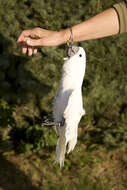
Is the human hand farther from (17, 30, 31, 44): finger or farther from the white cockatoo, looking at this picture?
the white cockatoo

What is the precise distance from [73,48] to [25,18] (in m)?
1.30

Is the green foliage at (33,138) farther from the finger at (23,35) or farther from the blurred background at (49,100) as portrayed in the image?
the finger at (23,35)

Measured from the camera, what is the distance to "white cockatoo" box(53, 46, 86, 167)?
1028mm

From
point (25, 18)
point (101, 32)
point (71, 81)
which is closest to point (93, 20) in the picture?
point (101, 32)

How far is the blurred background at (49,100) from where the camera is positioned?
220 cm

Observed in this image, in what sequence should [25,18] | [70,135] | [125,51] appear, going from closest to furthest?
1. [70,135]
2. [25,18]
3. [125,51]

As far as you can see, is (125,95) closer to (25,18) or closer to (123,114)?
(123,114)

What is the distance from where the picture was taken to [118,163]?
2561mm

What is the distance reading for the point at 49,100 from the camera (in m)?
2.57

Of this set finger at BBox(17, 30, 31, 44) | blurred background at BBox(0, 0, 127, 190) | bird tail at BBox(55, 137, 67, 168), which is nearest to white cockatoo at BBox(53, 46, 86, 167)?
bird tail at BBox(55, 137, 67, 168)

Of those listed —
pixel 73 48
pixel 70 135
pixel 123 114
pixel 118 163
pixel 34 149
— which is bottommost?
pixel 118 163

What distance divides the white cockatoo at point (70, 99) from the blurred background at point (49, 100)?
1193mm

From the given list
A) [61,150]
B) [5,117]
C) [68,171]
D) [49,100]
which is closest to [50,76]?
[49,100]

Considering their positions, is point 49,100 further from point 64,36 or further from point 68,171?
point 64,36
